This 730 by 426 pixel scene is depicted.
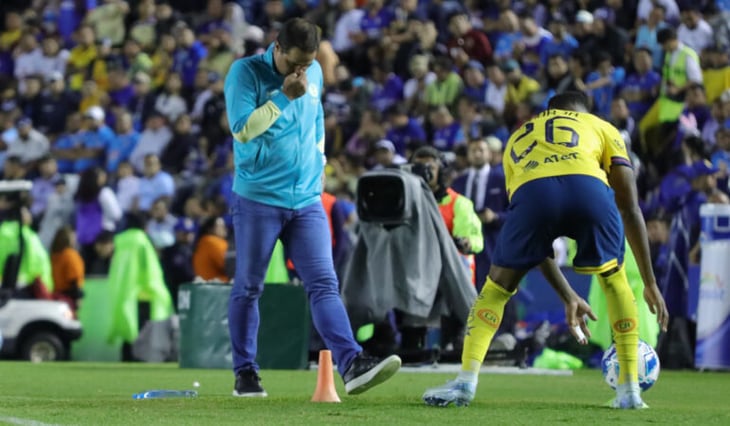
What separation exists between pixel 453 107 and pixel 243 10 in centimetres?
663

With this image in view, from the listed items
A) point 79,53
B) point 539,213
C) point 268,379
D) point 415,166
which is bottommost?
point 268,379

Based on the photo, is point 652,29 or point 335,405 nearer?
point 335,405

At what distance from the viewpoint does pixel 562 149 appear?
25.1 ft

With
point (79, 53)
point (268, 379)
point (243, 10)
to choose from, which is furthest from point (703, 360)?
point (79, 53)

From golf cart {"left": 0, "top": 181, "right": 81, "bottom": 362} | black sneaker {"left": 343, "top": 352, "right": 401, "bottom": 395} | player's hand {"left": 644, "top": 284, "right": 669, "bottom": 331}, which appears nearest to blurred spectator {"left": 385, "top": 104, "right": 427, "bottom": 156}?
golf cart {"left": 0, "top": 181, "right": 81, "bottom": 362}

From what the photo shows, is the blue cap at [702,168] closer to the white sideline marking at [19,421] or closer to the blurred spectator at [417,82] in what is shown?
the blurred spectator at [417,82]

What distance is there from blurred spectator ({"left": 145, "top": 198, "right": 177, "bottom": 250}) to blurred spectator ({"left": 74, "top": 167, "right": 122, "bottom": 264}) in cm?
57

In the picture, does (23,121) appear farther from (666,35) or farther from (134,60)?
(666,35)

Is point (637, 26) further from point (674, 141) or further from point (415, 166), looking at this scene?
point (415, 166)

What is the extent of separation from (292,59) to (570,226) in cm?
192

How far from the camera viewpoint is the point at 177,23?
25984mm

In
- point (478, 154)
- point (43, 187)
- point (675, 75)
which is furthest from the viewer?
point (43, 187)

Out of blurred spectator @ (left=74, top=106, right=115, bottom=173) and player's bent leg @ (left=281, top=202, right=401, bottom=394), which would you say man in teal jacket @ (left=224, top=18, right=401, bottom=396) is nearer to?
player's bent leg @ (left=281, top=202, right=401, bottom=394)

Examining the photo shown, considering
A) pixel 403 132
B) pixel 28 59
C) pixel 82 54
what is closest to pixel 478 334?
pixel 403 132
